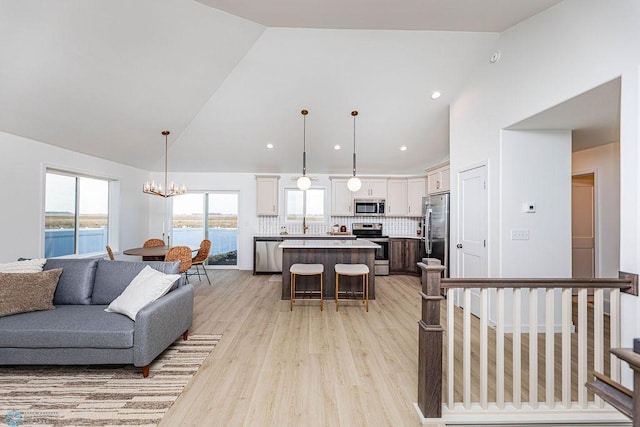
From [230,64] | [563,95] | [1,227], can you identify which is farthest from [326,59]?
[1,227]

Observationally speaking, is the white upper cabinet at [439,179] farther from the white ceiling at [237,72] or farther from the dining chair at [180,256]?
the dining chair at [180,256]

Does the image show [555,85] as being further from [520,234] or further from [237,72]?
[237,72]

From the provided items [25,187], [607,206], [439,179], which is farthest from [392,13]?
[25,187]

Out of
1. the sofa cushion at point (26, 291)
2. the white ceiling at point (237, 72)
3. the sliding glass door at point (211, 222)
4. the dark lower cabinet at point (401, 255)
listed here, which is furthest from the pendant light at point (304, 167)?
the sofa cushion at point (26, 291)

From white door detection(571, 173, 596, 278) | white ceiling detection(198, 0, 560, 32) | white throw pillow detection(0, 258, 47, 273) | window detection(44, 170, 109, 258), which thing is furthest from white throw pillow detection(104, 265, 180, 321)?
white door detection(571, 173, 596, 278)

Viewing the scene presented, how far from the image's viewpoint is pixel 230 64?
423cm

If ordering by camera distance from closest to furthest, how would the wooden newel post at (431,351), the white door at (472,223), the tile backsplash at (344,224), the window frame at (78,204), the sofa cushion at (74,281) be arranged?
the wooden newel post at (431,351)
the sofa cushion at (74,281)
the white door at (472,223)
the window frame at (78,204)
the tile backsplash at (344,224)

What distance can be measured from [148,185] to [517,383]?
5.08 m

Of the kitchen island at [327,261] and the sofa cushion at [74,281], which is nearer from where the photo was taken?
the sofa cushion at [74,281]

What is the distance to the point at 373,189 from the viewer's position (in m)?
7.12

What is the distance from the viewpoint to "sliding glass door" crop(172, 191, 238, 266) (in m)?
7.15

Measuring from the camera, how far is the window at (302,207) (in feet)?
24.1

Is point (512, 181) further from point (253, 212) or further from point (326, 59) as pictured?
point (253, 212)

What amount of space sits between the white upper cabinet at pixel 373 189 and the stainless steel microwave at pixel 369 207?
0.10 metres
